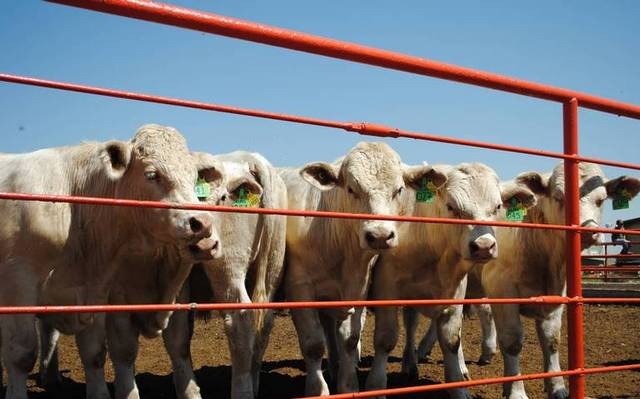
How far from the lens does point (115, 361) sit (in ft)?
18.5

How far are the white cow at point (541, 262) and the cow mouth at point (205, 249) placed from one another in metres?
3.11

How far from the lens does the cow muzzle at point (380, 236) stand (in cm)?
541

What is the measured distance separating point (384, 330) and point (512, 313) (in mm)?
1285

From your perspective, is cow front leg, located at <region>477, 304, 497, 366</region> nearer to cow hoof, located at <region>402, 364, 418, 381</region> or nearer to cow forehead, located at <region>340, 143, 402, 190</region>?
cow hoof, located at <region>402, 364, 418, 381</region>

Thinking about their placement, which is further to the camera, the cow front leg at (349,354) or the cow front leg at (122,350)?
the cow front leg at (349,354)

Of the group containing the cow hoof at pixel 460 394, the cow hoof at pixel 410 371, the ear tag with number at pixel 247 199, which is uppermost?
the ear tag with number at pixel 247 199

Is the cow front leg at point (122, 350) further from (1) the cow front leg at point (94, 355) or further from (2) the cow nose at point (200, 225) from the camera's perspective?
(2) the cow nose at point (200, 225)

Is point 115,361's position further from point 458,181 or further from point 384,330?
point 458,181

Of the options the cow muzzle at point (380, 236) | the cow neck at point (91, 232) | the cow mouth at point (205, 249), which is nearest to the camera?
the cow mouth at point (205, 249)

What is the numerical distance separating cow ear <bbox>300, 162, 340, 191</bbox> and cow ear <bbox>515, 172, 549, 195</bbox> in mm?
2097

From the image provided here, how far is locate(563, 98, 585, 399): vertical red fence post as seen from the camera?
323cm

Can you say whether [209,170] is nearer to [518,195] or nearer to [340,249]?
[340,249]

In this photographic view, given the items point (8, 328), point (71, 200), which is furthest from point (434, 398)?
point (71, 200)

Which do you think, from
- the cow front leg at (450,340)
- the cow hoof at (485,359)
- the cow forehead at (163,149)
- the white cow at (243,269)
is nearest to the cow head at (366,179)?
the white cow at (243,269)
